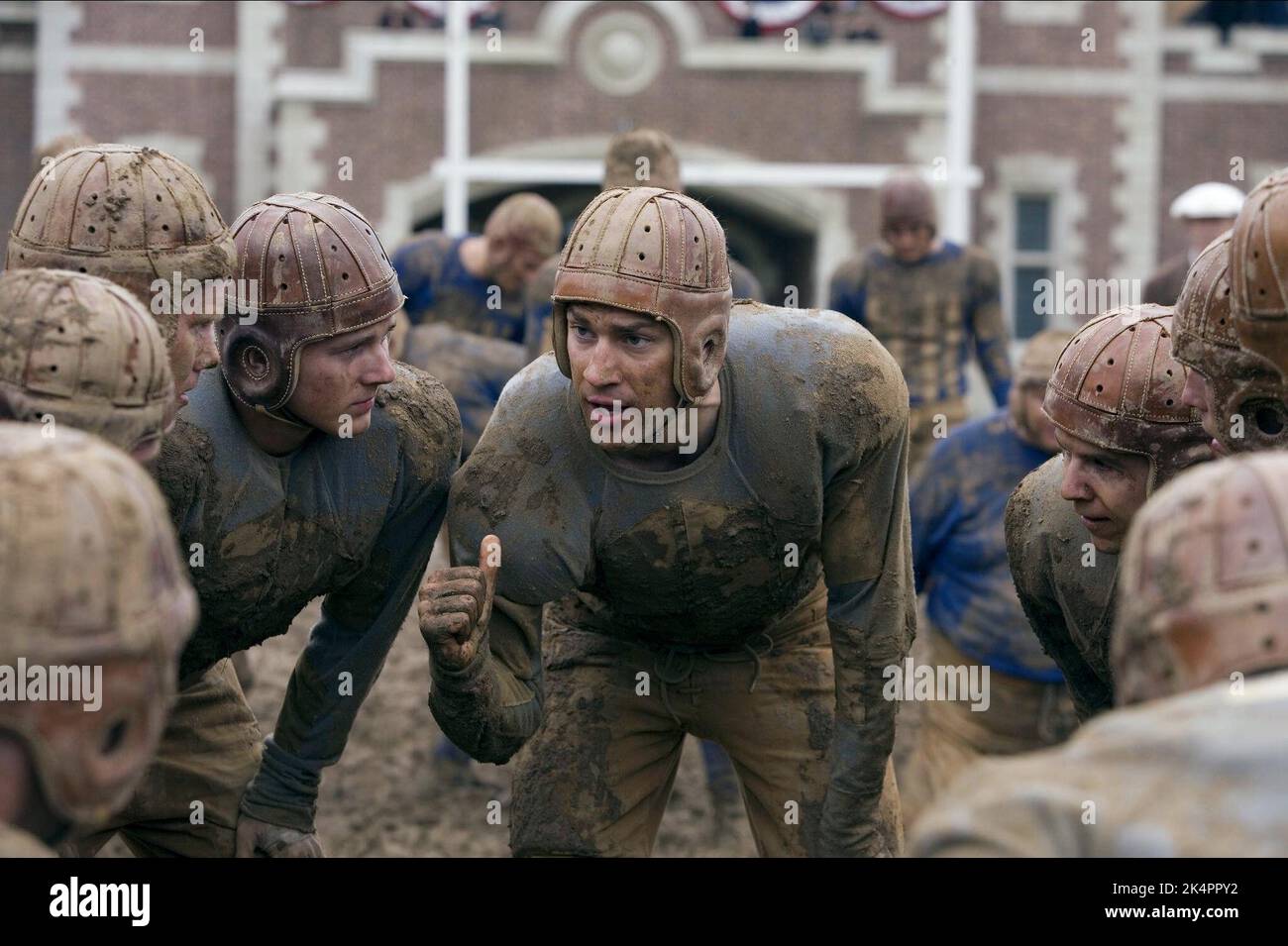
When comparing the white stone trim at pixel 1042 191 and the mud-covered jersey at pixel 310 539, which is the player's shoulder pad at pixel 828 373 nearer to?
the mud-covered jersey at pixel 310 539

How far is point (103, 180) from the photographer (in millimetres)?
4488

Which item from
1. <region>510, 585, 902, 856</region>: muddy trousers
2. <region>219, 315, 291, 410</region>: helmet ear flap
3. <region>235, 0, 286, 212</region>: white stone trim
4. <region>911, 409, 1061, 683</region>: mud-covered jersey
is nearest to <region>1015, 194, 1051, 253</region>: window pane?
<region>235, 0, 286, 212</region>: white stone trim

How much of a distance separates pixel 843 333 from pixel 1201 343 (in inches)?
35.0

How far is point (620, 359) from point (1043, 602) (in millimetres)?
1256

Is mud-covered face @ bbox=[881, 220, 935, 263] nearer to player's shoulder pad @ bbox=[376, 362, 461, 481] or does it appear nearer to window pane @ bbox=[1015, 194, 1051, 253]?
player's shoulder pad @ bbox=[376, 362, 461, 481]

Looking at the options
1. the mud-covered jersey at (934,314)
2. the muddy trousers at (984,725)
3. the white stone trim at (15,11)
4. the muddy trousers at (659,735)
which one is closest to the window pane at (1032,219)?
the white stone trim at (15,11)

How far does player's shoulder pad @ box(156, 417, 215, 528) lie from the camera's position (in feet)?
15.0

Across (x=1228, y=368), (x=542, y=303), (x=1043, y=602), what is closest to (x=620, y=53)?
(x=542, y=303)

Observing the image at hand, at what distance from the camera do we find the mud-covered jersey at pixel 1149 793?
7.73 ft

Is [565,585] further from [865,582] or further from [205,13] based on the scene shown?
[205,13]

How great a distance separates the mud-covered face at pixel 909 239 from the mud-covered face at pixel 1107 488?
567cm

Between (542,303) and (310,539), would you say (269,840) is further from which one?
(542,303)
